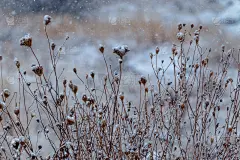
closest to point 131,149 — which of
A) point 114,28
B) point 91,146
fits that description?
point 91,146

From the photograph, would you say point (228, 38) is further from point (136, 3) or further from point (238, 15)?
point (136, 3)

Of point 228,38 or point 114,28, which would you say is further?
point 114,28

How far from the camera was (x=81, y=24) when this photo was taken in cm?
848

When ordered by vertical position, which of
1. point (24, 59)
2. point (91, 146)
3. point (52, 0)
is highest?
point (52, 0)

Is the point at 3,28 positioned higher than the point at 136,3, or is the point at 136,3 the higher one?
the point at 136,3

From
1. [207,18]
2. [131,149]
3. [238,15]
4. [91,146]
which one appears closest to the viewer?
[131,149]

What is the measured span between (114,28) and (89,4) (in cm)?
86

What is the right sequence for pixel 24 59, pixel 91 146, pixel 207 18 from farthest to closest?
pixel 24 59
pixel 207 18
pixel 91 146

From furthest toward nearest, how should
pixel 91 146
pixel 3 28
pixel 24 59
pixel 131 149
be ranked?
pixel 3 28, pixel 24 59, pixel 91 146, pixel 131 149

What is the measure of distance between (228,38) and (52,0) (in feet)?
13.8

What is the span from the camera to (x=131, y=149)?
1.76 metres

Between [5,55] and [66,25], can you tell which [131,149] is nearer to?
[66,25]

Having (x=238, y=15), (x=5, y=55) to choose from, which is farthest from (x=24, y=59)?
(x=238, y=15)

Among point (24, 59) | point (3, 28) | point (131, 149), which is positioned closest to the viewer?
point (131, 149)
